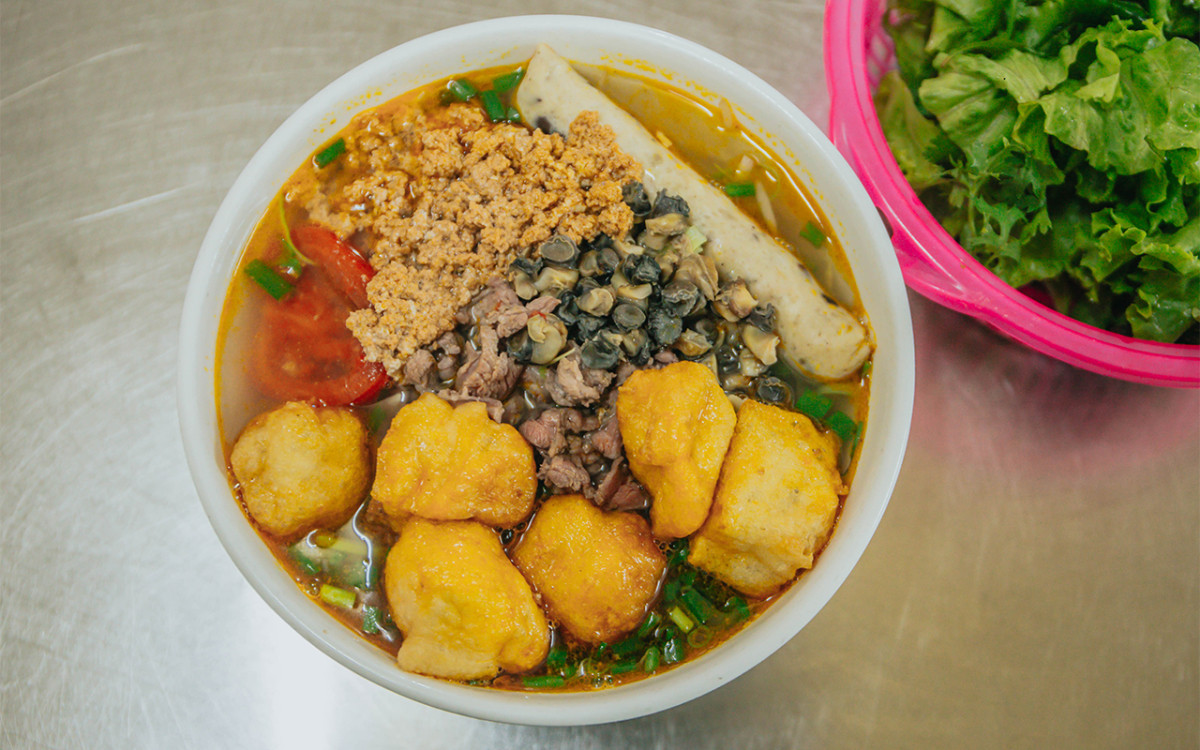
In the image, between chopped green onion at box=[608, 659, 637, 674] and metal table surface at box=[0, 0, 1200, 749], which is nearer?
chopped green onion at box=[608, 659, 637, 674]

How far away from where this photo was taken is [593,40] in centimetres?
195

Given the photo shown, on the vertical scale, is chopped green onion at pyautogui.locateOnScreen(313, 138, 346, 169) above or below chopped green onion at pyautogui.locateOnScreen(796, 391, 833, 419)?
above

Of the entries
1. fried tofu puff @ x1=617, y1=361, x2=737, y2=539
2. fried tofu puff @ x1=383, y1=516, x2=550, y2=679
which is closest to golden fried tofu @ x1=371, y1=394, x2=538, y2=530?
fried tofu puff @ x1=383, y1=516, x2=550, y2=679

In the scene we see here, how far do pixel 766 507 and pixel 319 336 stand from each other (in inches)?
49.8

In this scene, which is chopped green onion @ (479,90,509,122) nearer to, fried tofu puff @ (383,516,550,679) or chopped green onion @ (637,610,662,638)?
fried tofu puff @ (383,516,550,679)

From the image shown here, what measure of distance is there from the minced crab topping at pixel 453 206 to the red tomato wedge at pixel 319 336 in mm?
59

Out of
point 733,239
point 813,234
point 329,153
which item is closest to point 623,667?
point 733,239

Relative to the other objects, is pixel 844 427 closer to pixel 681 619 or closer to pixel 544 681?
pixel 681 619

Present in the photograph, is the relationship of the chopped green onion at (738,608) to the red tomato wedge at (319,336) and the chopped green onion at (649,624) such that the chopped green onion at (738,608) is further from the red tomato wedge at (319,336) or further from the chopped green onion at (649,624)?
the red tomato wedge at (319,336)

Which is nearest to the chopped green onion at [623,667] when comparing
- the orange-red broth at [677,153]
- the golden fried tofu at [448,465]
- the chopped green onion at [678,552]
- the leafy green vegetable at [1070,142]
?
the orange-red broth at [677,153]

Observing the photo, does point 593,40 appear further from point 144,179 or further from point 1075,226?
point 144,179

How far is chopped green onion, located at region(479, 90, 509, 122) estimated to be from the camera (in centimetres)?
205

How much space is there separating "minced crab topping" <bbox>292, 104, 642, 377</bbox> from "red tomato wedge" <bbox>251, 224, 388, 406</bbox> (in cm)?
6

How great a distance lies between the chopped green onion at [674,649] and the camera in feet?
5.83
